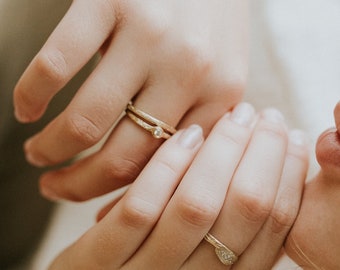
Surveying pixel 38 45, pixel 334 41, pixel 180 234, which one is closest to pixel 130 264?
pixel 180 234

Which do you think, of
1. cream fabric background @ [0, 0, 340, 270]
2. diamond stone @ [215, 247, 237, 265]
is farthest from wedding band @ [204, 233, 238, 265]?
cream fabric background @ [0, 0, 340, 270]

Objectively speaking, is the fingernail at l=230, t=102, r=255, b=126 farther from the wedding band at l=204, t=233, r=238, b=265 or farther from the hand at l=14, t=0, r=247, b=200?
the wedding band at l=204, t=233, r=238, b=265

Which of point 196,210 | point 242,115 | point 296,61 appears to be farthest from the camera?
point 296,61

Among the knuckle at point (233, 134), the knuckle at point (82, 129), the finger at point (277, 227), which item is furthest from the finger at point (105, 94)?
the finger at point (277, 227)

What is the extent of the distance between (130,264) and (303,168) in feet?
0.84

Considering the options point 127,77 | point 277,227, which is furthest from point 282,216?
point 127,77

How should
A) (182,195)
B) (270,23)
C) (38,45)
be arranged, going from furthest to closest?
(270,23) → (38,45) → (182,195)

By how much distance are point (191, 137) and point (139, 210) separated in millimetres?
121

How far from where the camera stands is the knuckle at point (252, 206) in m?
0.62

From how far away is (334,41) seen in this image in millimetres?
812

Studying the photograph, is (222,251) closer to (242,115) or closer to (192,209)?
(192,209)

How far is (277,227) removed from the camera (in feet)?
2.15

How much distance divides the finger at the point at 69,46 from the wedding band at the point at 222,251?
257 millimetres

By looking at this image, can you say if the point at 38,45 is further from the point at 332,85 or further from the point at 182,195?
the point at 332,85
